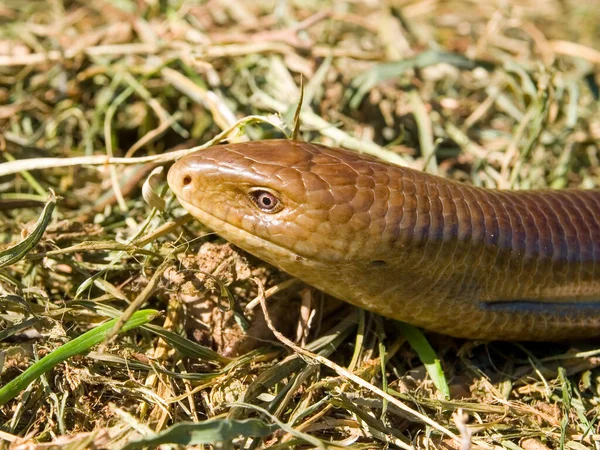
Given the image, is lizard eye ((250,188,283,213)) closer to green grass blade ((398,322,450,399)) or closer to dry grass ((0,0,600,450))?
dry grass ((0,0,600,450))

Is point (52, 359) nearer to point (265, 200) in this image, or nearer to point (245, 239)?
point (245, 239)

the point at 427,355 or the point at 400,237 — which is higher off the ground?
the point at 400,237

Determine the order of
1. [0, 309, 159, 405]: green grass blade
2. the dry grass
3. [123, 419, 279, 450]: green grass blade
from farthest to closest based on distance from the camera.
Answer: the dry grass
[0, 309, 159, 405]: green grass blade
[123, 419, 279, 450]: green grass blade

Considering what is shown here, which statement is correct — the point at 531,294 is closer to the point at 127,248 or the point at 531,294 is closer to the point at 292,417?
the point at 292,417

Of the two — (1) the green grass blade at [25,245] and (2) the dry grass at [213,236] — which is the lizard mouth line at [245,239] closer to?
(2) the dry grass at [213,236]

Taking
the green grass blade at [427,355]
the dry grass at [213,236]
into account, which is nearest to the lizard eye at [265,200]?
the dry grass at [213,236]

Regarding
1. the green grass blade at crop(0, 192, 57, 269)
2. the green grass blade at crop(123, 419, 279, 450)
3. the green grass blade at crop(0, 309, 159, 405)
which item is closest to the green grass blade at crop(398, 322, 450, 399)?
the green grass blade at crop(123, 419, 279, 450)

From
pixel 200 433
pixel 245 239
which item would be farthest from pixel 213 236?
pixel 200 433

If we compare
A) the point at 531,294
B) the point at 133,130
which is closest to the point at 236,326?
the point at 531,294
